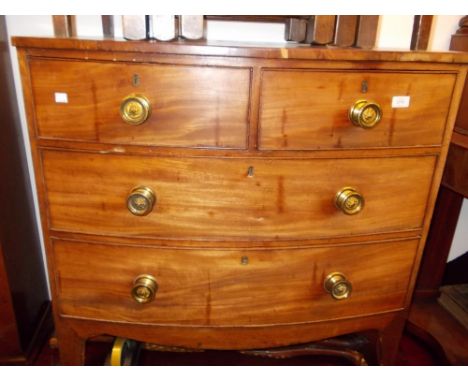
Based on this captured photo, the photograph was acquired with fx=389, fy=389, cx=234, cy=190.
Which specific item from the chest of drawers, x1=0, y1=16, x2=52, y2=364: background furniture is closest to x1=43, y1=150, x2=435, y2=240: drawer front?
the chest of drawers

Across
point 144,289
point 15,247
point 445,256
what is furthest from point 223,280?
point 445,256

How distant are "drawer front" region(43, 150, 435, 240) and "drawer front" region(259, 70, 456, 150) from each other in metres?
0.05

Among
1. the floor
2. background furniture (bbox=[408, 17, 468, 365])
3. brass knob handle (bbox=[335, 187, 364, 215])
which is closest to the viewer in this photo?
brass knob handle (bbox=[335, 187, 364, 215])

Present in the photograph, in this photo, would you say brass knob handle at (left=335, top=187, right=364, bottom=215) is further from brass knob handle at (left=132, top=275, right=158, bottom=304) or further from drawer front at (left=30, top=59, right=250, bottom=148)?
brass knob handle at (left=132, top=275, right=158, bottom=304)

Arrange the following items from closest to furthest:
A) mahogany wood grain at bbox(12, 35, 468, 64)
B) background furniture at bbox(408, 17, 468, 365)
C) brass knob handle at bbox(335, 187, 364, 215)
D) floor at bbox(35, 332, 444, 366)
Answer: mahogany wood grain at bbox(12, 35, 468, 64) < brass knob handle at bbox(335, 187, 364, 215) < background furniture at bbox(408, 17, 468, 365) < floor at bbox(35, 332, 444, 366)

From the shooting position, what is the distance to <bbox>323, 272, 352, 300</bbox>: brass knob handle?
0.94 metres

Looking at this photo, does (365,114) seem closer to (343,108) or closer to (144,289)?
(343,108)

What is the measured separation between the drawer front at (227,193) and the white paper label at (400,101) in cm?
12

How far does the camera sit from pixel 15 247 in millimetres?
1252

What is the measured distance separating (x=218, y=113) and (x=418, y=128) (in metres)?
0.45

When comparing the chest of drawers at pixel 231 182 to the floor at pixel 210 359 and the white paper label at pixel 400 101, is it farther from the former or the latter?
the floor at pixel 210 359

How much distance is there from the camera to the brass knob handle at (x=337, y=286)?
3.09 feet
